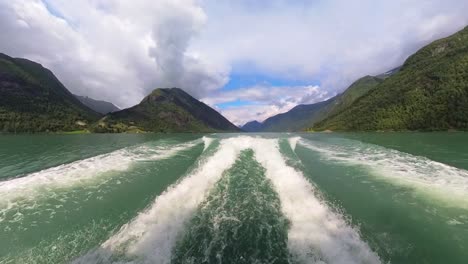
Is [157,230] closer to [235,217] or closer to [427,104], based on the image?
[235,217]

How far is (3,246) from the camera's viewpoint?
26.1 feet

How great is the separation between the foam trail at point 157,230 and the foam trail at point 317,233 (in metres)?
3.80

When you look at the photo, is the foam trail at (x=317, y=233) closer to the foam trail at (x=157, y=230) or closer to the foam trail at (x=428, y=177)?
the foam trail at (x=157, y=230)

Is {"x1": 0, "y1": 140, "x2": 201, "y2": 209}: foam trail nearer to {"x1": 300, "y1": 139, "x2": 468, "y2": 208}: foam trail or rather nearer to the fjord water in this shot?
the fjord water

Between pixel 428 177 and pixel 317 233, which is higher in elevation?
pixel 428 177

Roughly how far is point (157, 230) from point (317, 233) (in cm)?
534

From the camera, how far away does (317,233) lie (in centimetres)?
825

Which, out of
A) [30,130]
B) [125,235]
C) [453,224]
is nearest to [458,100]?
[453,224]

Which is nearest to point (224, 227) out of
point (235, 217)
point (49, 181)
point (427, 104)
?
point (235, 217)

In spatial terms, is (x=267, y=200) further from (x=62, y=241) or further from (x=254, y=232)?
(x=62, y=241)

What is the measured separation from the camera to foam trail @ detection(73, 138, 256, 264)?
281 inches

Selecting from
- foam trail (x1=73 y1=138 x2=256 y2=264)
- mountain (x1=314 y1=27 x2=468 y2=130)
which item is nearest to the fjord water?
foam trail (x1=73 y1=138 x2=256 y2=264)

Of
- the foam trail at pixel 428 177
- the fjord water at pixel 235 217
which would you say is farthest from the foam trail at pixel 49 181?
the foam trail at pixel 428 177

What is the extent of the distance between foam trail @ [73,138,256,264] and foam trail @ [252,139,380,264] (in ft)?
12.5
